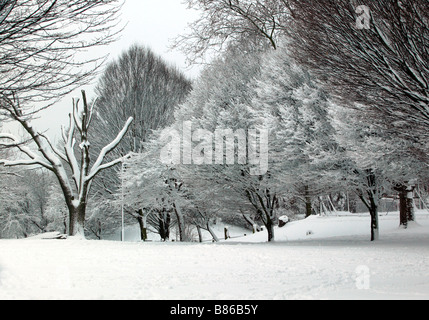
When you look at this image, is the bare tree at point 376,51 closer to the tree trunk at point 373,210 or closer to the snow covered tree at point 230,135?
the tree trunk at point 373,210

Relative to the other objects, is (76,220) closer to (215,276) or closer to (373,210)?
(373,210)

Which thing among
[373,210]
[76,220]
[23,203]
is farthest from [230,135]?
[23,203]

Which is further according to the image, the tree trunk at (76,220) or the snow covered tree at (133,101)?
the snow covered tree at (133,101)

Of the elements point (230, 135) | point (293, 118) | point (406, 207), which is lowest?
point (406, 207)

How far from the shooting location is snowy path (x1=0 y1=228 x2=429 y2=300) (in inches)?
220

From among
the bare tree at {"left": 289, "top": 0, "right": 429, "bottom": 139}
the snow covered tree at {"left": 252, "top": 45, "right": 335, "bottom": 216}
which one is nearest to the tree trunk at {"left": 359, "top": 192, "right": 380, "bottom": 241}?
the snow covered tree at {"left": 252, "top": 45, "right": 335, "bottom": 216}

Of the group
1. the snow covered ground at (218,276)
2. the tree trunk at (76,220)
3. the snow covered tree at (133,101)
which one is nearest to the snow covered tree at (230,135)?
the tree trunk at (76,220)

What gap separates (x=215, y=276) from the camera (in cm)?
735

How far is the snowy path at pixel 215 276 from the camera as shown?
5.59 meters

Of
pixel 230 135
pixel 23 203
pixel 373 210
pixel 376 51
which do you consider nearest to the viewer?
pixel 376 51

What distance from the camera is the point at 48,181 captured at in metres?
40.3

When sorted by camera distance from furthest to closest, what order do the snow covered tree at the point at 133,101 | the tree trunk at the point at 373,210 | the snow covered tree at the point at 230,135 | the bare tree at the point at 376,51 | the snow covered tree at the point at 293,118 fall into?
the snow covered tree at the point at 133,101
the snow covered tree at the point at 230,135
the tree trunk at the point at 373,210
the snow covered tree at the point at 293,118
the bare tree at the point at 376,51

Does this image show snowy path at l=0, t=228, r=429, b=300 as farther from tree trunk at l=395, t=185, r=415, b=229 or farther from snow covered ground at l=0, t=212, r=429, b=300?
tree trunk at l=395, t=185, r=415, b=229
